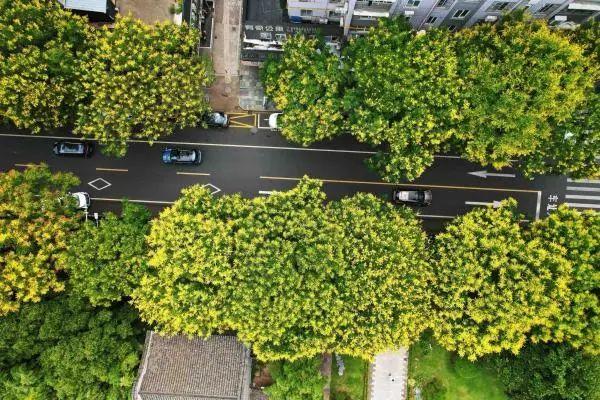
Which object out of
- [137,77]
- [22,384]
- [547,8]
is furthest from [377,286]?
[22,384]

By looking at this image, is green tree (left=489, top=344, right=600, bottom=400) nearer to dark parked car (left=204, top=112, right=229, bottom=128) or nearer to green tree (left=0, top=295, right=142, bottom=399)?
green tree (left=0, top=295, right=142, bottom=399)

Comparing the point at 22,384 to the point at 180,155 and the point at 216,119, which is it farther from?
the point at 216,119

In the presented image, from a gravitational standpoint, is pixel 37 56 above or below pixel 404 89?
above

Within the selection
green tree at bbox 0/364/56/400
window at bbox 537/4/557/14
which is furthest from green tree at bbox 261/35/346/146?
green tree at bbox 0/364/56/400

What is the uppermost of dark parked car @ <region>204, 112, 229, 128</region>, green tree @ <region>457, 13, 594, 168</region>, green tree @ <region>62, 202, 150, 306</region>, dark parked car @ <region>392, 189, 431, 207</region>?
green tree @ <region>457, 13, 594, 168</region>

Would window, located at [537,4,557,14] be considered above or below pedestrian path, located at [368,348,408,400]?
above

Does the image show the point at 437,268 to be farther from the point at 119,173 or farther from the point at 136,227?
the point at 119,173

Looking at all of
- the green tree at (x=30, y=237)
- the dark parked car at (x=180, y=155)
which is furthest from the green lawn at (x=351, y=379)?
the green tree at (x=30, y=237)
